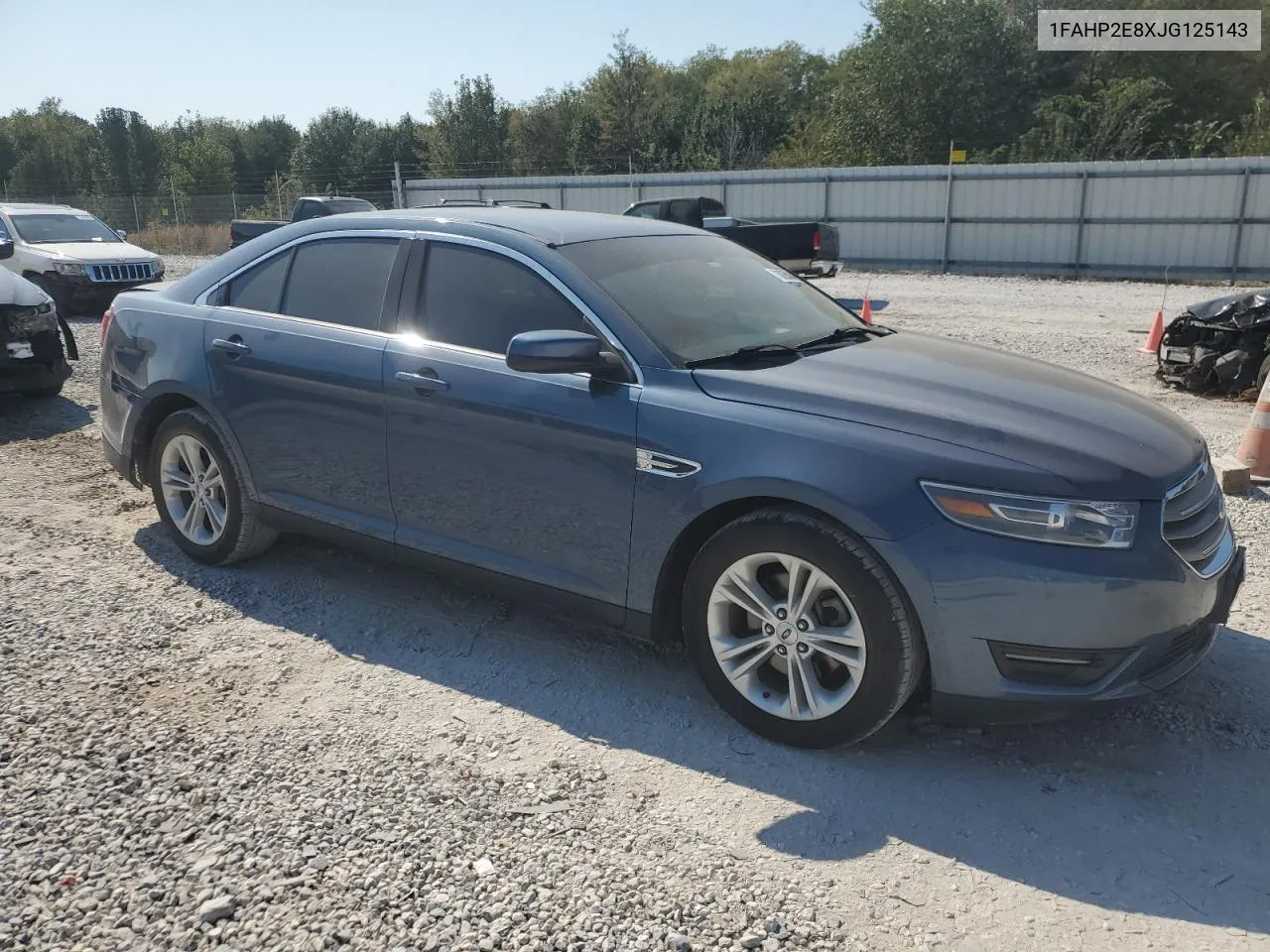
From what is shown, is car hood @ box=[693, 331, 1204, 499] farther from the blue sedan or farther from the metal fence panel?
the metal fence panel

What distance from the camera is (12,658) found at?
394 centimetres

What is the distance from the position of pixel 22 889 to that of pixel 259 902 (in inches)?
26.3

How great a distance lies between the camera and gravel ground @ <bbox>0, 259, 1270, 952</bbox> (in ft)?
8.25

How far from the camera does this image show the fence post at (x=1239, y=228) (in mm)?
19859

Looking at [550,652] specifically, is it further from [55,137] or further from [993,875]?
[55,137]

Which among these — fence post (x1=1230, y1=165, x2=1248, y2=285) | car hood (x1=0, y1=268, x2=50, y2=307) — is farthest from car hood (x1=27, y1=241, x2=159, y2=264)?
fence post (x1=1230, y1=165, x2=1248, y2=285)

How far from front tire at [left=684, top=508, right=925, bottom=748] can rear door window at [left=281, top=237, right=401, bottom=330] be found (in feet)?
6.40

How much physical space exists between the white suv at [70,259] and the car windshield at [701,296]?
12624 mm

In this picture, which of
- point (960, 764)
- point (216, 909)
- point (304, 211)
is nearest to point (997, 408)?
point (960, 764)

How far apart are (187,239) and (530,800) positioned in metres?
33.2

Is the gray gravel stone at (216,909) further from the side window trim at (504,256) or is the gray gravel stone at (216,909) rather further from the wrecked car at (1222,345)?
the wrecked car at (1222,345)

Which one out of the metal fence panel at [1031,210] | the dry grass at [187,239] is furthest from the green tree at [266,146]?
the metal fence panel at [1031,210]

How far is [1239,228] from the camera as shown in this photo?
20.0 meters

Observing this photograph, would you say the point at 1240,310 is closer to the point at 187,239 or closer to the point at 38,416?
the point at 38,416
